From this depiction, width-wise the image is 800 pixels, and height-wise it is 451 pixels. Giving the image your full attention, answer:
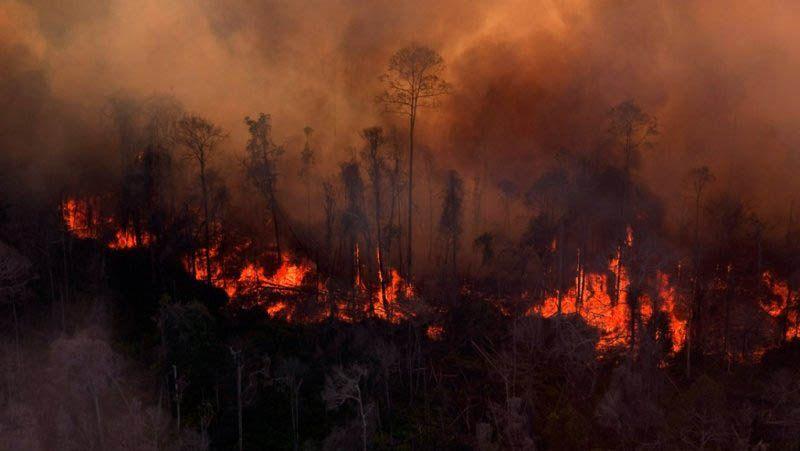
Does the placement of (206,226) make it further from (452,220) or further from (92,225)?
(452,220)

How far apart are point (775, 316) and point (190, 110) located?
1218 inches

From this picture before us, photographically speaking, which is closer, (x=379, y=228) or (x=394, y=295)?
(x=394, y=295)

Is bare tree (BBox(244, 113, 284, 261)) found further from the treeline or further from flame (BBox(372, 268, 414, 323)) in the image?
flame (BBox(372, 268, 414, 323))

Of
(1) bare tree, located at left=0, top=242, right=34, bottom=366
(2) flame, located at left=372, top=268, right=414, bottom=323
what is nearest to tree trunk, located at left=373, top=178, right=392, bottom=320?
(2) flame, located at left=372, top=268, right=414, bottom=323

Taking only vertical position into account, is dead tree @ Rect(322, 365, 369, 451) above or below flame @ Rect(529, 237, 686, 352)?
below

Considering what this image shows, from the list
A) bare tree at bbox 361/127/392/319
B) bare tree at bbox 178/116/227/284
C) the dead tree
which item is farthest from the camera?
bare tree at bbox 178/116/227/284

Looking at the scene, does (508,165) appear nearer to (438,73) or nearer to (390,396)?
(438,73)

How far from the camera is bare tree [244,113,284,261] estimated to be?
101ft

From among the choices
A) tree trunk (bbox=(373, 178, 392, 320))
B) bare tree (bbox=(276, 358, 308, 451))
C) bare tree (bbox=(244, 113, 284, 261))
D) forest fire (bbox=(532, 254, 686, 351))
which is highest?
bare tree (bbox=(244, 113, 284, 261))

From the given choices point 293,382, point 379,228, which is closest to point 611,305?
point 379,228

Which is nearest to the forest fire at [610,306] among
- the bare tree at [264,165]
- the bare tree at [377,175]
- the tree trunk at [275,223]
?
the bare tree at [377,175]

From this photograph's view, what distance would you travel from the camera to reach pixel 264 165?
32250 mm

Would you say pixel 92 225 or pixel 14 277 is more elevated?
pixel 92 225

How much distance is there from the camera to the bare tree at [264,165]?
3092 centimetres
